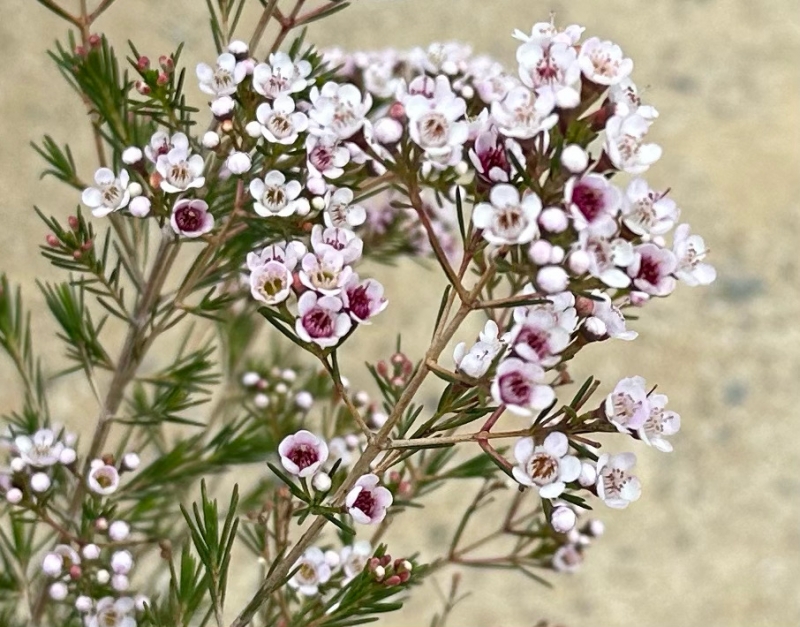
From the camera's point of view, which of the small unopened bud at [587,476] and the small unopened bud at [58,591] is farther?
the small unopened bud at [58,591]

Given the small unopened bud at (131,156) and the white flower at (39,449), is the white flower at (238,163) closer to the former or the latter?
the small unopened bud at (131,156)

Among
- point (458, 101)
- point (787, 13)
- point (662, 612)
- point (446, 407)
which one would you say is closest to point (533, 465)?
point (446, 407)

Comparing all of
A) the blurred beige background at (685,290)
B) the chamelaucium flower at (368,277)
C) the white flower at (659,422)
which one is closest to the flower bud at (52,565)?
the chamelaucium flower at (368,277)

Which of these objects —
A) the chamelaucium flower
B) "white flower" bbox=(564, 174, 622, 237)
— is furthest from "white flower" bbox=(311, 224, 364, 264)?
"white flower" bbox=(564, 174, 622, 237)

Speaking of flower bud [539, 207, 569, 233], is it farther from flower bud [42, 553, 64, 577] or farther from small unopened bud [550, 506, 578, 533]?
flower bud [42, 553, 64, 577]

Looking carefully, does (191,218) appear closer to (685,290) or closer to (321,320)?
(321,320)
